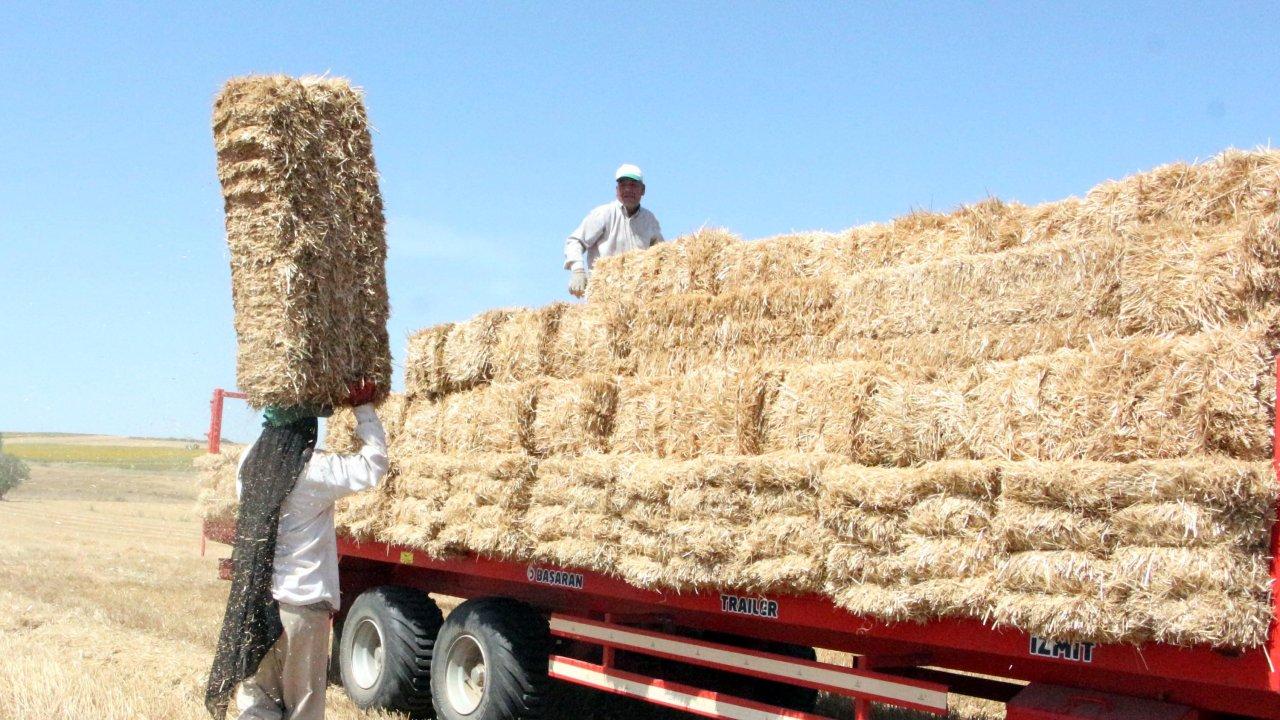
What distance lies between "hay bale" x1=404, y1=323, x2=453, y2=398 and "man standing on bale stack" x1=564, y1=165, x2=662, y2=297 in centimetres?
184

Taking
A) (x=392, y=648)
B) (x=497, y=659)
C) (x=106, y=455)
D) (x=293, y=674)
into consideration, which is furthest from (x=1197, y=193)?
(x=106, y=455)

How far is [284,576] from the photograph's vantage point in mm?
5531

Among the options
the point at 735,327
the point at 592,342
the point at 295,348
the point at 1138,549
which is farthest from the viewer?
the point at 592,342

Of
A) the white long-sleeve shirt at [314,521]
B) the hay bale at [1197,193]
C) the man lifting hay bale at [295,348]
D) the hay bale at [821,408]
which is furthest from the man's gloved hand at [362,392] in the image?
the hay bale at [1197,193]

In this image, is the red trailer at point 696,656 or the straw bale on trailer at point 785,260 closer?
the red trailer at point 696,656

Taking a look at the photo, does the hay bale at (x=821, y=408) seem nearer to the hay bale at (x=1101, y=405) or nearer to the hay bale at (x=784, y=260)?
the hay bale at (x=1101, y=405)

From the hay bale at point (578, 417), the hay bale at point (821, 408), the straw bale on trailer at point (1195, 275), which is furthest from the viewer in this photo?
the hay bale at point (578, 417)

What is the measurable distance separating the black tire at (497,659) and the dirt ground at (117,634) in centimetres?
57

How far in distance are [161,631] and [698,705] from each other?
272 inches

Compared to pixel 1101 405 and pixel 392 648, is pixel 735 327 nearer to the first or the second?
pixel 1101 405

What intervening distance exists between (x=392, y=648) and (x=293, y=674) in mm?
3109

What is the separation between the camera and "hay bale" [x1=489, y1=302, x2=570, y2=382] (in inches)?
298

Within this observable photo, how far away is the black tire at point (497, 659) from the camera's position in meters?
7.68

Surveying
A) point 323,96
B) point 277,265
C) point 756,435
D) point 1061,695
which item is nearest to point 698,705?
point 756,435
